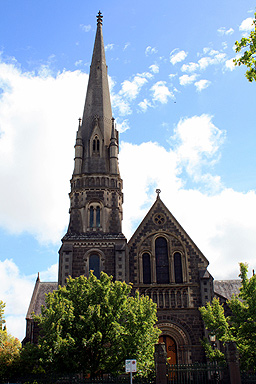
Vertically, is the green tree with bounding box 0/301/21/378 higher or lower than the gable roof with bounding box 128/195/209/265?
lower

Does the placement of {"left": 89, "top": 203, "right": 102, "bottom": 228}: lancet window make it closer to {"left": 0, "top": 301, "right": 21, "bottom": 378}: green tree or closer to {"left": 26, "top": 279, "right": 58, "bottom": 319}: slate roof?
{"left": 26, "top": 279, "right": 58, "bottom": 319}: slate roof

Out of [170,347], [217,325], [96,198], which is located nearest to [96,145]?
[96,198]

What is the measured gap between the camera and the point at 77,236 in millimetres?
35938

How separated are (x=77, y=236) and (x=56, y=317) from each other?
12.5 metres

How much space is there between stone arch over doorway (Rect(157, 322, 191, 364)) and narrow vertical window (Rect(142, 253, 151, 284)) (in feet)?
12.8

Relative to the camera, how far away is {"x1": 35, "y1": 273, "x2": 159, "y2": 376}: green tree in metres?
23.5

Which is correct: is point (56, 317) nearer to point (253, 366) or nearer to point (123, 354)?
point (123, 354)

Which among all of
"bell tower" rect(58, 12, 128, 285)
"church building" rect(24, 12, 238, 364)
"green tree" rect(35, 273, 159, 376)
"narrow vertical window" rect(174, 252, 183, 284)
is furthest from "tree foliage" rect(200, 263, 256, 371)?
"bell tower" rect(58, 12, 128, 285)

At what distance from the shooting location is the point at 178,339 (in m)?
32.1

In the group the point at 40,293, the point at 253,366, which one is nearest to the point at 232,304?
the point at 253,366

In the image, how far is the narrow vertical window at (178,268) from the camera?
3448cm

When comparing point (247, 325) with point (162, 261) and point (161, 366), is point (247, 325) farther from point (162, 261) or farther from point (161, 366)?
point (162, 261)

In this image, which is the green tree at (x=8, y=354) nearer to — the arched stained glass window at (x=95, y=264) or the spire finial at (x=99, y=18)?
the arched stained glass window at (x=95, y=264)

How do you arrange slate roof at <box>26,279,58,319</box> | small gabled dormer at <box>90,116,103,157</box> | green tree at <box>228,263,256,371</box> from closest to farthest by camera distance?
green tree at <box>228,263,256,371</box> < slate roof at <box>26,279,58,319</box> < small gabled dormer at <box>90,116,103,157</box>
